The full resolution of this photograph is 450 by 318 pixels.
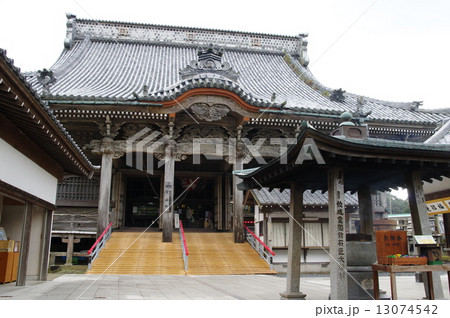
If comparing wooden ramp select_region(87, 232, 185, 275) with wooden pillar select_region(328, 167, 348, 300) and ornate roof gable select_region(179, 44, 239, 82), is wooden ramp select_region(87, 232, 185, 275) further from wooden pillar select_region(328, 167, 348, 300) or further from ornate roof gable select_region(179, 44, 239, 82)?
wooden pillar select_region(328, 167, 348, 300)

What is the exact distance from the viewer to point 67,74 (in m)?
18.6

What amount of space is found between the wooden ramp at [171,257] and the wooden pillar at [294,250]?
19.2 feet

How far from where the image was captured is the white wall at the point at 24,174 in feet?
23.4

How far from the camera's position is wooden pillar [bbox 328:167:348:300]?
5555 mm

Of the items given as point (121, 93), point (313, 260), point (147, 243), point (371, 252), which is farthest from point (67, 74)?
point (371, 252)

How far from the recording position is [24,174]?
820 cm

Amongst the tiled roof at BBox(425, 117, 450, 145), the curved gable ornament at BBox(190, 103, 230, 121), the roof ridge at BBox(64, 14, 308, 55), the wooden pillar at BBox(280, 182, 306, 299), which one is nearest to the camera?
the wooden pillar at BBox(280, 182, 306, 299)

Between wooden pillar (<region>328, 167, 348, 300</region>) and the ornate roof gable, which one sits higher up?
the ornate roof gable

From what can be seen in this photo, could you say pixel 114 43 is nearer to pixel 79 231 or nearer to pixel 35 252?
pixel 79 231

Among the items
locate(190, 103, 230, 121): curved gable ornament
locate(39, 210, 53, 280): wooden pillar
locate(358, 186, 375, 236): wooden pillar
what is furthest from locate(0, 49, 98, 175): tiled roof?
locate(358, 186, 375, 236): wooden pillar

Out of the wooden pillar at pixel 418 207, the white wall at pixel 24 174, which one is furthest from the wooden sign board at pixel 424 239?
the white wall at pixel 24 174

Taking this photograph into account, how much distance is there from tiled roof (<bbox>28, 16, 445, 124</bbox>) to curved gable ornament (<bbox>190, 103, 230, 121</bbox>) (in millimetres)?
827

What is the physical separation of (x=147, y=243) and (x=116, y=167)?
578 centimetres

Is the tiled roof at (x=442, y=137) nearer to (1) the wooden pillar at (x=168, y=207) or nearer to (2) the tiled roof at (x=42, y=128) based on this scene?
(1) the wooden pillar at (x=168, y=207)
